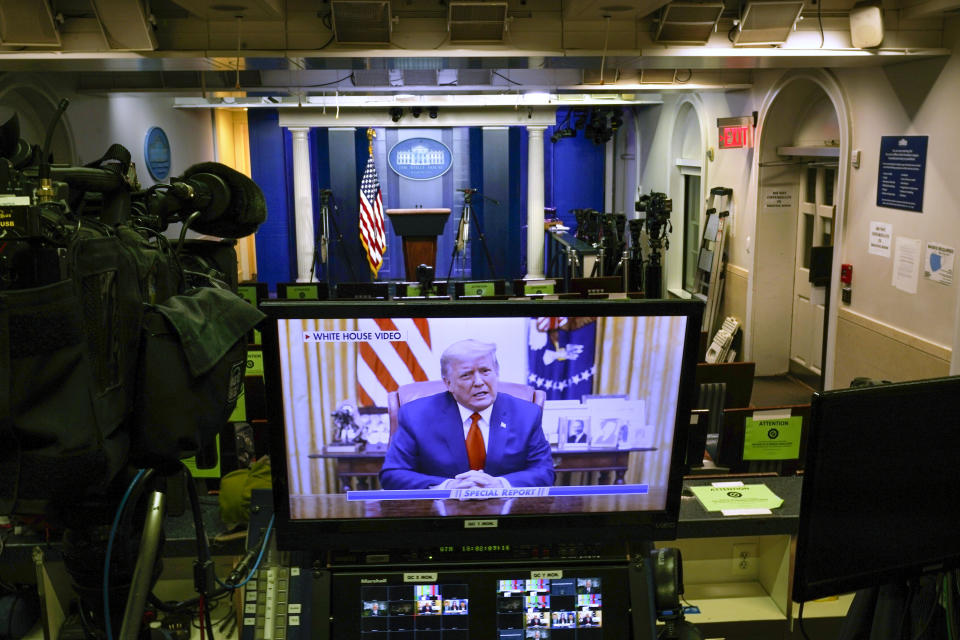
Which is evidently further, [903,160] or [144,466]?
[903,160]

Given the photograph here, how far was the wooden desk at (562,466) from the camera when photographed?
147 centimetres

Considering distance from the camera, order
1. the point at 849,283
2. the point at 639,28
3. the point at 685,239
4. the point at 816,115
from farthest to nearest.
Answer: the point at 685,239 → the point at 816,115 → the point at 849,283 → the point at 639,28

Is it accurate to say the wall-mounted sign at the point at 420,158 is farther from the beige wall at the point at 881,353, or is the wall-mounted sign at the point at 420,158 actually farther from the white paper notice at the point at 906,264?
the white paper notice at the point at 906,264

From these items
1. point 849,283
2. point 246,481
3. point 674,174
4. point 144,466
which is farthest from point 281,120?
point 144,466

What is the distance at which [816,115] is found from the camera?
746cm

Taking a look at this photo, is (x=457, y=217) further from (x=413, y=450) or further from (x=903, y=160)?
(x=413, y=450)

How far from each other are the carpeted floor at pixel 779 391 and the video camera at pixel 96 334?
6253 mm

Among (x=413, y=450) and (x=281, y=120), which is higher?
(x=281, y=120)

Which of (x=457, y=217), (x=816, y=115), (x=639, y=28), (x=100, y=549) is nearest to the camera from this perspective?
(x=100, y=549)

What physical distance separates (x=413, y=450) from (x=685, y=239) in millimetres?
9954

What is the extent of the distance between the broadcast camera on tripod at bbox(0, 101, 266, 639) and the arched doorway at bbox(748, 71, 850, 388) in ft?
21.3

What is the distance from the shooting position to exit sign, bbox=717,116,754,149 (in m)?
7.98

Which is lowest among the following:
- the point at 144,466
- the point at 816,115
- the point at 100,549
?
the point at 100,549

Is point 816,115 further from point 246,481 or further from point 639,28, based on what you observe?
point 246,481
